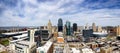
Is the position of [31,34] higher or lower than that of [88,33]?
higher

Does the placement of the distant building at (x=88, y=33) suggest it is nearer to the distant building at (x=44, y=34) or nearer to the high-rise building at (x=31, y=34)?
the distant building at (x=44, y=34)

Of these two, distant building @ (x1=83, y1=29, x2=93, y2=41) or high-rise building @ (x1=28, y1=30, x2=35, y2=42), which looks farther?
distant building @ (x1=83, y1=29, x2=93, y2=41)

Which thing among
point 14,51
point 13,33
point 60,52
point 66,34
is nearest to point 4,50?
point 14,51

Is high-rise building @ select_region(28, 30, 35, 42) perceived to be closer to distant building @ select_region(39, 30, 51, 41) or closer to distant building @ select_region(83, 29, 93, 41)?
distant building @ select_region(39, 30, 51, 41)

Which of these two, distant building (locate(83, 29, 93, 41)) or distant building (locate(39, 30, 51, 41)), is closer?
distant building (locate(39, 30, 51, 41))

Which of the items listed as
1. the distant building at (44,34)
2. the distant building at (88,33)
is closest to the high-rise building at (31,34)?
the distant building at (44,34)

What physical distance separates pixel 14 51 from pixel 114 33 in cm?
360

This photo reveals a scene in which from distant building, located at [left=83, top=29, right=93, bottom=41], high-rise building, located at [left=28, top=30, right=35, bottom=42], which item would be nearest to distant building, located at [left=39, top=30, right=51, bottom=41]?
high-rise building, located at [left=28, top=30, right=35, bottom=42]

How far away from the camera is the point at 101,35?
19.3 ft

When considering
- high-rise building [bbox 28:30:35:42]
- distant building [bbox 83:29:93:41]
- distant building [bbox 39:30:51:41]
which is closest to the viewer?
high-rise building [bbox 28:30:35:42]

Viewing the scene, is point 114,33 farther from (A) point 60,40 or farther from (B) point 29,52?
(B) point 29,52

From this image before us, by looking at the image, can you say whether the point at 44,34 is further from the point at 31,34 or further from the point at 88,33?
the point at 88,33

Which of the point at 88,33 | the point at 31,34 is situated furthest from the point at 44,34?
the point at 88,33

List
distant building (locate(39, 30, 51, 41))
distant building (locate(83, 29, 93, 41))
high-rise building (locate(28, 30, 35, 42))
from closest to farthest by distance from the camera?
high-rise building (locate(28, 30, 35, 42))
distant building (locate(39, 30, 51, 41))
distant building (locate(83, 29, 93, 41))
